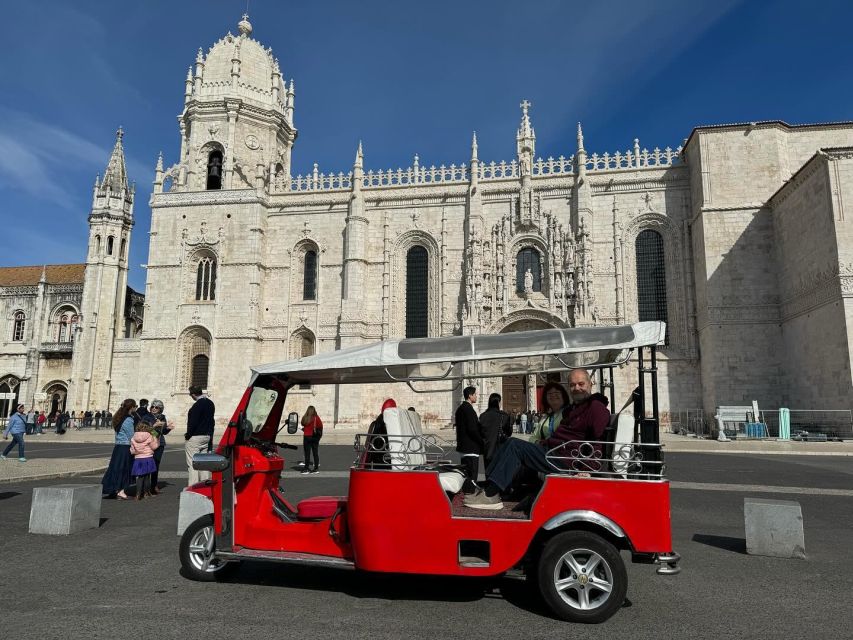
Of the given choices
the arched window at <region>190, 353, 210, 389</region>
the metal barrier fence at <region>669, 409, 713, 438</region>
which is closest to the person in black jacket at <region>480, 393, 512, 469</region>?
the metal barrier fence at <region>669, 409, 713, 438</region>

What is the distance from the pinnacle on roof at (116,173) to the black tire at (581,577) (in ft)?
145

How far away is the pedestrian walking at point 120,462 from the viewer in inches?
387

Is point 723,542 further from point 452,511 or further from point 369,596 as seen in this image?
point 369,596

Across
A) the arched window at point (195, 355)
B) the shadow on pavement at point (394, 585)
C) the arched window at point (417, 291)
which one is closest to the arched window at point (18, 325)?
the arched window at point (195, 355)

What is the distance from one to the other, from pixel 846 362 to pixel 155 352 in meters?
31.6

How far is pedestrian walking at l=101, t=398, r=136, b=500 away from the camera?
32.3ft

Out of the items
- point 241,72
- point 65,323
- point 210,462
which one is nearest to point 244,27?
point 241,72

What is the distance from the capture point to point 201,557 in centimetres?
514

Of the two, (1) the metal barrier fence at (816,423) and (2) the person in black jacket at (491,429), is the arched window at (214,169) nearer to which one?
(2) the person in black jacket at (491,429)

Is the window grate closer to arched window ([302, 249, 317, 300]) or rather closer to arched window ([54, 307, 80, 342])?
arched window ([302, 249, 317, 300])

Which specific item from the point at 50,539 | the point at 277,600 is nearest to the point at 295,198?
the point at 50,539

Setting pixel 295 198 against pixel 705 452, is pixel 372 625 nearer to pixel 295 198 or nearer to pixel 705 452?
pixel 705 452

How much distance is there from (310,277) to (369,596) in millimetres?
27361

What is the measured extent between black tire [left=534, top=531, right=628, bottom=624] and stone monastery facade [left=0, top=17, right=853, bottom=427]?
2172cm
